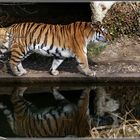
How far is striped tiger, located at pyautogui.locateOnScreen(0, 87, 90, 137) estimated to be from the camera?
25.7ft

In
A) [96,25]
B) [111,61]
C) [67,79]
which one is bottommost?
[67,79]

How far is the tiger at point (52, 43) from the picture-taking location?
31.3 ft

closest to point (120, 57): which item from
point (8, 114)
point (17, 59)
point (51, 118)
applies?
point (17, 59)

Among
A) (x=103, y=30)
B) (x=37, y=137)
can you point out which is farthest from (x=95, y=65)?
(x=37, y=137)

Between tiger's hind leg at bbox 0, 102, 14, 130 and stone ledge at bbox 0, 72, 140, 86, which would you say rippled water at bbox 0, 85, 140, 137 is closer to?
tiger's hind leg at bbox 0, 102, 14, 130

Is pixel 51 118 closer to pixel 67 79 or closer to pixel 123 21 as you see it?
pixel 67 79

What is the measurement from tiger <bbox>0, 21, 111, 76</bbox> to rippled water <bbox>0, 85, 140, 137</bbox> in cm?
44

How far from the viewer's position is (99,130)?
758cm

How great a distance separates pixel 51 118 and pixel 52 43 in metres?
1.60

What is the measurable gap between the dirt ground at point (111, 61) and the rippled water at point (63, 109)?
46cm

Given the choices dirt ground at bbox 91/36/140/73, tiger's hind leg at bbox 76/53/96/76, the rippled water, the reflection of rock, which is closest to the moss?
dirt ground at bbox 91/36/140/73

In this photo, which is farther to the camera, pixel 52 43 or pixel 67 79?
pixel 52 43

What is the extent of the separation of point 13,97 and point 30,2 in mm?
2502

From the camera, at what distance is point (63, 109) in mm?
8508
